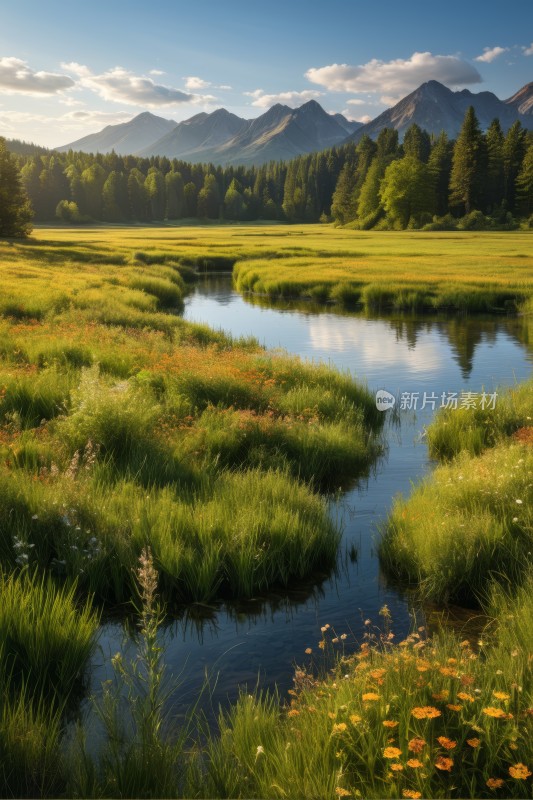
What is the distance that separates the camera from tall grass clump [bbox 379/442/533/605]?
7.80m

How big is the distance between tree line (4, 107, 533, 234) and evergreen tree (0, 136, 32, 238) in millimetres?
1534

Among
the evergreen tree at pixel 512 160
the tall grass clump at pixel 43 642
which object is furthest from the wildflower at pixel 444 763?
the evergreen tree at pixel 512 160

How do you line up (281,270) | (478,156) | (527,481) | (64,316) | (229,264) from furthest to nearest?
(478,156), (229,264), (281,270), (64,316), (527,481)

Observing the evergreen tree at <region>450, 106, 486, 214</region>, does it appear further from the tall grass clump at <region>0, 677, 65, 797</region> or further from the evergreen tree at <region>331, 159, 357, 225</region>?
the tall grass clump at <region>0, 677, 65, 797</region>

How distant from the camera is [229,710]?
19.0 ft

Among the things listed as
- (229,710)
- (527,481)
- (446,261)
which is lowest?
(229,710)

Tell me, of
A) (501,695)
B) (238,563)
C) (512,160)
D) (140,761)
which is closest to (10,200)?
(512,160)

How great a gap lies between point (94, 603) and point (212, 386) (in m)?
7.32

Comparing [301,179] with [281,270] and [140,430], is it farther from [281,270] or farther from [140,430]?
[140,430]

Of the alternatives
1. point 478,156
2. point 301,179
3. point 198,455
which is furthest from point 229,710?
point 301,179

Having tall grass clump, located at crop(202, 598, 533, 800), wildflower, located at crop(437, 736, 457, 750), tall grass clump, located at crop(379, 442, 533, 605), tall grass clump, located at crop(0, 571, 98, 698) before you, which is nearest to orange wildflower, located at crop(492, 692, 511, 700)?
tall grass clump, located at crop(202, 598, 533, 800)

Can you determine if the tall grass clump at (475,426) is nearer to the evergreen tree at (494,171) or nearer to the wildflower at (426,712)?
the wildflower at (426,712)

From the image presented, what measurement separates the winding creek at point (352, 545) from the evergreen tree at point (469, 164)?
70395 millimetres

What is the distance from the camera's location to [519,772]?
359cm
